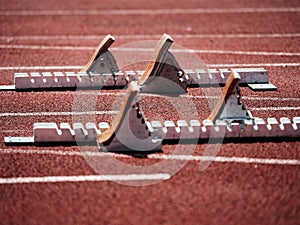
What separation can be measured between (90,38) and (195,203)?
9.61 m

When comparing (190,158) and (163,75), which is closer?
(190,158)

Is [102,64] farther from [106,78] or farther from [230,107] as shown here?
[230,107]

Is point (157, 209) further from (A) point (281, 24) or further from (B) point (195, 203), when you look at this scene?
(A) point (281, 24)

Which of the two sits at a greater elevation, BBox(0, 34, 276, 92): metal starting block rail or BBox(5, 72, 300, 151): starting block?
BBox(0, 34, 276, 92): metal starting block rail

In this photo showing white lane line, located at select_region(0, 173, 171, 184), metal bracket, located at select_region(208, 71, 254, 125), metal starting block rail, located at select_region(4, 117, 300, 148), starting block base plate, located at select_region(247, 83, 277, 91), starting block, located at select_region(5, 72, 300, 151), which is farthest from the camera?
starting block base plate, located at select_region(247, 83, 277, 91)

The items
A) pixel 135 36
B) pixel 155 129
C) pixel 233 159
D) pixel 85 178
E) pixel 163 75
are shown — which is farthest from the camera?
pixel 135 36

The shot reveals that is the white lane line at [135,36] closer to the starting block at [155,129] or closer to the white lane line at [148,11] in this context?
the white lane line at [148,11]

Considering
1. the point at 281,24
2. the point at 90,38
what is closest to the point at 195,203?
the point at 90,38

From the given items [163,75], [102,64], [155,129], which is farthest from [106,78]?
[155,129]

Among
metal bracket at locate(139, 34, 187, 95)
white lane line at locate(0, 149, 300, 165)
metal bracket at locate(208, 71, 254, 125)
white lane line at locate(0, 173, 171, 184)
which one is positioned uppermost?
metal bracket at locate(139, 34, 187, 95)

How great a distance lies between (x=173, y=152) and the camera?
9.90 m

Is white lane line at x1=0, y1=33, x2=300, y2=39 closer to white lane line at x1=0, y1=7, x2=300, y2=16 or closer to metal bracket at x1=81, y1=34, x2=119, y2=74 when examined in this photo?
white lane line at x1=0, y1=7, x2=300, y2=16

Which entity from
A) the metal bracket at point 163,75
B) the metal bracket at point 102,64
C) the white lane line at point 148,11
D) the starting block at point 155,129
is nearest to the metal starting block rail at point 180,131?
the starting block at point 155,129

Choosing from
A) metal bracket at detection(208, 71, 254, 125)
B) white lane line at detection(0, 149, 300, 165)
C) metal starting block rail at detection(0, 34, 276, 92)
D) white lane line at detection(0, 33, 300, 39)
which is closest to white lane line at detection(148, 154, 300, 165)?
white lane line at detection(0, 149, 300, 165)
